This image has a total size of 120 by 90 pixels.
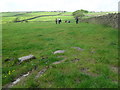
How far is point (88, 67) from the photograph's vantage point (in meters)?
8.48

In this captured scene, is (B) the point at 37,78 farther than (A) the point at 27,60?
No

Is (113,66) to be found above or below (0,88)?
above

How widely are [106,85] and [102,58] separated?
13.2 ft

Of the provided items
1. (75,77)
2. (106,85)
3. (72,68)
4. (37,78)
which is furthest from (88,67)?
(37,78)

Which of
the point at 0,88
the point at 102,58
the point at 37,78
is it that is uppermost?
the point at 102,58

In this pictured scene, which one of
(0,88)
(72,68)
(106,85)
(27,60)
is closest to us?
(106,85)

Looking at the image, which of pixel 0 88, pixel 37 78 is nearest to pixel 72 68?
pixel 37 78

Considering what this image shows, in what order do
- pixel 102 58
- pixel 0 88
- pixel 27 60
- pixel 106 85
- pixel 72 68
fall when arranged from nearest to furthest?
pixel 106 85 → pixel 0 88 → pixel 72 68 → pixel 102 58 → pixel 27 60

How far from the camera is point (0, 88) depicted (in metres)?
7.04

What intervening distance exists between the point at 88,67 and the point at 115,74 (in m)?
1.73

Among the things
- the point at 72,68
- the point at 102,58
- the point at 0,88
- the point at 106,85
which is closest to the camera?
the point at 106,85

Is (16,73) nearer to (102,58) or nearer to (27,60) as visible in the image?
(27,60)

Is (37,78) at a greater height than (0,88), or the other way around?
(37,78)

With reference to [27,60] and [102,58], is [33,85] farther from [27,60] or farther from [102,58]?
[102,58]
